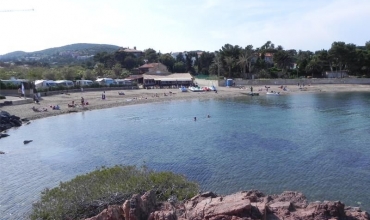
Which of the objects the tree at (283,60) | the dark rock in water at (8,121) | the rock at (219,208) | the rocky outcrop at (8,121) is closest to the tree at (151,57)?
the tree at (283,60)

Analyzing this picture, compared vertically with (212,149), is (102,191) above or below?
above

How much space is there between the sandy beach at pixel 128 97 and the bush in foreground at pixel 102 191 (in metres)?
38.2

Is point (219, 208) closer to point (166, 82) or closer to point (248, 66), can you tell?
point (166, 82)

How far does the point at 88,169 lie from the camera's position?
97.0 feet

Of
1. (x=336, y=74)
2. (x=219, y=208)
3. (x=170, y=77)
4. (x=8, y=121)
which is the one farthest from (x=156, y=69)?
(x=219, y=208)

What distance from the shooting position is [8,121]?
48.7 meters

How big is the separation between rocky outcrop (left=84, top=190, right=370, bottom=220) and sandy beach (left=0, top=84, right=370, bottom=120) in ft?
143

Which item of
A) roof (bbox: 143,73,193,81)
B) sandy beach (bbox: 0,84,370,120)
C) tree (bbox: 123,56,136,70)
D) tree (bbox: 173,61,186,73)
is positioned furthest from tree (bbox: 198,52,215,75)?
sandy beach (bbox: 0,84,370,120)

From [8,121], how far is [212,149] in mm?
28135

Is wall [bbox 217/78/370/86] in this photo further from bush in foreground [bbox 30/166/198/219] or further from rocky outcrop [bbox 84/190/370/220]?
rocky outcrop [bbox 84/190/370/220]

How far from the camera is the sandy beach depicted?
5816 centimetres

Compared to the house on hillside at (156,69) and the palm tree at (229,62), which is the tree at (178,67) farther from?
the palm tree at (229,62)

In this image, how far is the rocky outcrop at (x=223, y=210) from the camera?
43.6 ft

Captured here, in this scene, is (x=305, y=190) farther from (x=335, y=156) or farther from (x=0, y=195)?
(x=0, y=195)
